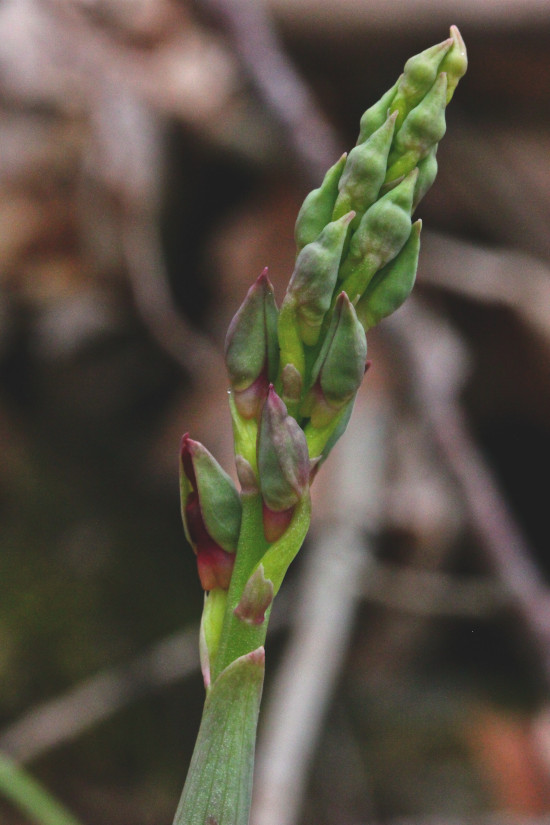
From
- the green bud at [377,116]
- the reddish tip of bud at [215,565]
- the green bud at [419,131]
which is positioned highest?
the green bud at [377,116]

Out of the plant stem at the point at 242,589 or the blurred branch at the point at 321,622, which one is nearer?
the plant stem at the point at 242,589

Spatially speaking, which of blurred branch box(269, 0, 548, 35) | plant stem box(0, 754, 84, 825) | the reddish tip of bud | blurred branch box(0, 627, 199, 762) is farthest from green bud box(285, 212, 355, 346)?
blurred branch box(269, 0, 548, 35)

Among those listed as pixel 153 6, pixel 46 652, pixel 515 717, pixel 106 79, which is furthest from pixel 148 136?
pixel 515 717

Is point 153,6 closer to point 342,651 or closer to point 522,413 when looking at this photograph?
point 522,413

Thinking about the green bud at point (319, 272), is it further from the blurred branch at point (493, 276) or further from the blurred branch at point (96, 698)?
the blurred branch at point (493, 276)

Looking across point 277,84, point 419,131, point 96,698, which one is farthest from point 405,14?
point 419,131

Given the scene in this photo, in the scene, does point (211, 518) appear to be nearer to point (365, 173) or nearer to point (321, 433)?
point (321, 433)

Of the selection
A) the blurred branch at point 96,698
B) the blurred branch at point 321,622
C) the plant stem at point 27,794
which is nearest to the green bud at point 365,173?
the plant stem at point 27,794

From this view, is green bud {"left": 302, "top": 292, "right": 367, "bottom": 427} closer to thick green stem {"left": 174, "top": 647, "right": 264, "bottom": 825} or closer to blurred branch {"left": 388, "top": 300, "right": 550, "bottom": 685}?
thick green stem {"left": 174, "top": 647, "right": 264, "bottom": 825}
